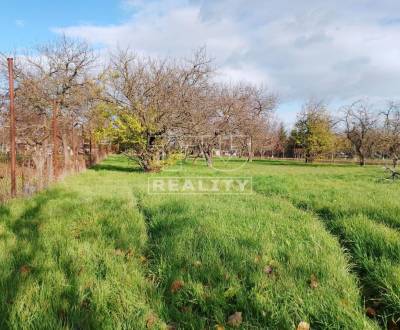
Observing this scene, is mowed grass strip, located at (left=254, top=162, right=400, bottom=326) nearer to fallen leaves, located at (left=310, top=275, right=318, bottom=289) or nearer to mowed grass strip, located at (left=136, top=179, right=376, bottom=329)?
mowed grass strip, located at (left=136, top=179, right=376, bottom=329)

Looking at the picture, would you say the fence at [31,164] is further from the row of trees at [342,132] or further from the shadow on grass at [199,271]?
the row of trees at [342,132]

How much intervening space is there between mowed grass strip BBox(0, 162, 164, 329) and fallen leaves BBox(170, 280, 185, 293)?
20cm

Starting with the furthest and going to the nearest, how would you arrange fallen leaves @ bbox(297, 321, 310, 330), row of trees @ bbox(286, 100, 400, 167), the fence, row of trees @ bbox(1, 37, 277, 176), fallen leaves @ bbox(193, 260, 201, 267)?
row of trees @ bbox(286, 100, 400, 167) < row of trees @ bbox(1, 37, 277, 176) < the fence < fallen leaves @ bbox(193, 260, 201, 267) < fallen leaves @ bbox(297, 321, 310, 330)

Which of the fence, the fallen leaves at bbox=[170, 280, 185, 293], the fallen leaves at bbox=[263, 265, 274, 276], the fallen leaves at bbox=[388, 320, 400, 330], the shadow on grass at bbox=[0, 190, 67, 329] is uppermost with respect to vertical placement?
the fence

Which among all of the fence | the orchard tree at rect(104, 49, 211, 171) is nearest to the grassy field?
the fence

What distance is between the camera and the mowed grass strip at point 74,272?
2471 millimetres

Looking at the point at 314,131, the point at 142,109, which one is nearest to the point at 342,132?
the point at 314,131

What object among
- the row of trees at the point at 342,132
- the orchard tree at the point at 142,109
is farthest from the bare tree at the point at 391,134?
the orchard tree at the point at 142,109

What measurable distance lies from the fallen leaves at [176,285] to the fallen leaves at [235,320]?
2.23 feet

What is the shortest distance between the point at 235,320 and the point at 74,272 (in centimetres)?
187

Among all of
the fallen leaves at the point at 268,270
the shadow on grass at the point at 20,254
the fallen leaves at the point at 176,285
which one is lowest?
the fallen leaves at the point at 176,285

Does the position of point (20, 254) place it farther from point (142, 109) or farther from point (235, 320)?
point (142, 109)

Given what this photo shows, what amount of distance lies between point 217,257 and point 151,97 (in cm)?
1456

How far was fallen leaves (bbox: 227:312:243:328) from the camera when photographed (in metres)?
2.44
